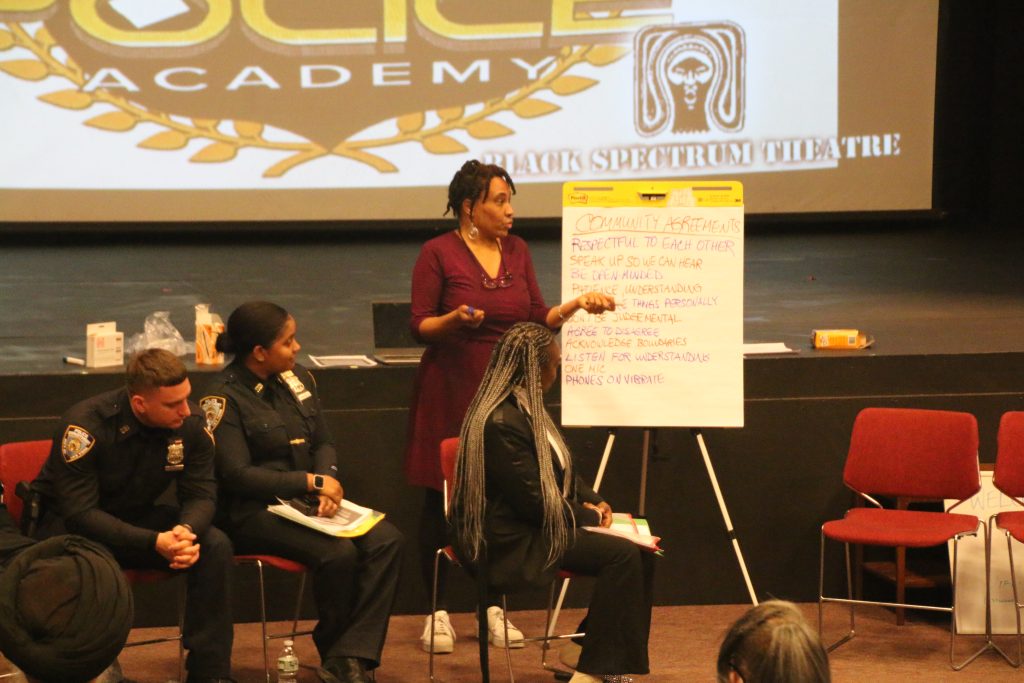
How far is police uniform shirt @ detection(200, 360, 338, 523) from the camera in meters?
3.86

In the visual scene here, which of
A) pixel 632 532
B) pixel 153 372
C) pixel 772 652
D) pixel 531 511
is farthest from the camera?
pixel 632 532

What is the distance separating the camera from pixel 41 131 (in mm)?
8109

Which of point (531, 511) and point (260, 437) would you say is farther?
point (260, 437)

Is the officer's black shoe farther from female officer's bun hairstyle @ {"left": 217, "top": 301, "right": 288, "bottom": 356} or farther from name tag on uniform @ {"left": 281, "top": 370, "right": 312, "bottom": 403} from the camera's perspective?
female officer's bun hairstyle @ {"left": 217, "top": 301, "right": 288, "bottom": 356}

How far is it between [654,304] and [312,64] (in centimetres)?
458

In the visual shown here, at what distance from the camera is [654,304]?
4.29 m

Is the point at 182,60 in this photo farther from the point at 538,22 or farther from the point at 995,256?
the point at 995,256

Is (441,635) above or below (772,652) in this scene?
below

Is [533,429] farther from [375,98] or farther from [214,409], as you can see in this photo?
[375,98]

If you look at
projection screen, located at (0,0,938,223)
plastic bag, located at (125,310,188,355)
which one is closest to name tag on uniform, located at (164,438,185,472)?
plastic bag, located at (125,310,188,355)

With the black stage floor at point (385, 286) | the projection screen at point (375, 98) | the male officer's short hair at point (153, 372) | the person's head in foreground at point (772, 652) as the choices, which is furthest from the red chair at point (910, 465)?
the projection screen at point (375, 98)

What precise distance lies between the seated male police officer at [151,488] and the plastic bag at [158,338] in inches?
47.3

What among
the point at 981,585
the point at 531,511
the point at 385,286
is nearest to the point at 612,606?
the point at 531,511

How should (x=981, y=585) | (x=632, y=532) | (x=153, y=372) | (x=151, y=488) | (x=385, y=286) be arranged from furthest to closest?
(x=385, y=286) → (x=981, y=585) → (x=632, y=532) → (x=151, y=488) → (x=153, y=372)
